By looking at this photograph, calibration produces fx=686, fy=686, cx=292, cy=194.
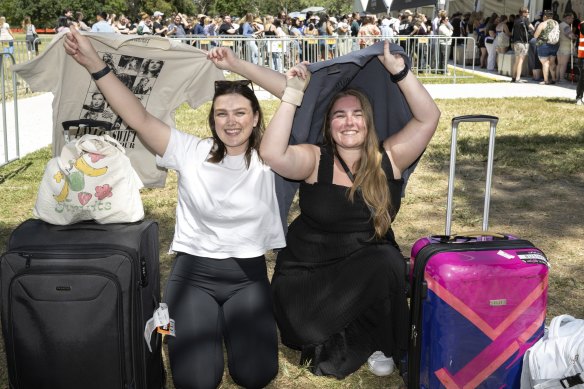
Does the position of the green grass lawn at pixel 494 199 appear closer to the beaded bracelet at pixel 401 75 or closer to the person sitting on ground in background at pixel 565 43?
the beaded bracelet at pixel 401 75

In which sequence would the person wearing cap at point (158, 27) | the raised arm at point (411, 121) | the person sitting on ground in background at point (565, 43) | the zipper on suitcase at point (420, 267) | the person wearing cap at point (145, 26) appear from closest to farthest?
the zipper on suitcase at point (420, 267) < the raised arm at point (411, 121) < the person sitting on ground in background at point (565, 43) < the person wearing cap at point (158, 27) < the person wearing cap at point (145, 26)

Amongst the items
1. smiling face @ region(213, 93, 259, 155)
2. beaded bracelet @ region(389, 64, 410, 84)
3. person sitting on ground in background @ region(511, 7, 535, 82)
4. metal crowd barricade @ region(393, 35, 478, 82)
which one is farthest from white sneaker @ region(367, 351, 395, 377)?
metal crowd barricade @ region(393, 35, 478, 82)

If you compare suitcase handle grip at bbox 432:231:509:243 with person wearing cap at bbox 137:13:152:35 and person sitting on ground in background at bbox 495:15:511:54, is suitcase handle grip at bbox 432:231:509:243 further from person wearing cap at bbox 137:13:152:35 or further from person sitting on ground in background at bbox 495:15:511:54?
person wearing cap at bbox 137:13:152:35

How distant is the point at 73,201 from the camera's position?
3240 mm

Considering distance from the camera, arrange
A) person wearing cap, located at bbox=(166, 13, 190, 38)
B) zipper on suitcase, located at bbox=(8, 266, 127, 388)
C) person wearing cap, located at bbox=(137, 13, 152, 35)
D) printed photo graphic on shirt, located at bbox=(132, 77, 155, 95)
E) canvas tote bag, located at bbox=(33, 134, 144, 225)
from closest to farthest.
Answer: zipper on suitcase, located at bbox=(8, 266, 127, 388)
canvas tote bag, located at bbox=(33, 134, 144, 225)
printed photo graphic on shirt, located at bbox=(132, 77, 155, 95)
person wearing cap, located at bbox=(166, 13, 190, 38)
person wearing cap, located at bbox=(137, 13, 152, 35)

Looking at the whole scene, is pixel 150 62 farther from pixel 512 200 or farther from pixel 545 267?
pixel 512 200

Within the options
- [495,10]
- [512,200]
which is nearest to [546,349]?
[512,200]

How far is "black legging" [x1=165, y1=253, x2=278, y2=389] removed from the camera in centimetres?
347

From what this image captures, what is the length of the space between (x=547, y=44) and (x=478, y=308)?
51.3 ft

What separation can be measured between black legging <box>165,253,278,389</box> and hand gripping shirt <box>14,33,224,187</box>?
0.73 metres

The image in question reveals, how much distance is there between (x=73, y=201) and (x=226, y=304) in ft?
3.15

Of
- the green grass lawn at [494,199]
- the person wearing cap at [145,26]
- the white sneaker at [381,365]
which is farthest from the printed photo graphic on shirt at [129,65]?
the person wearing cap at [145,26]

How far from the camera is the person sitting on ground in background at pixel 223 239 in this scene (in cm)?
354

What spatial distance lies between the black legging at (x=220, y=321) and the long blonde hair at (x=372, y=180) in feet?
2.24
